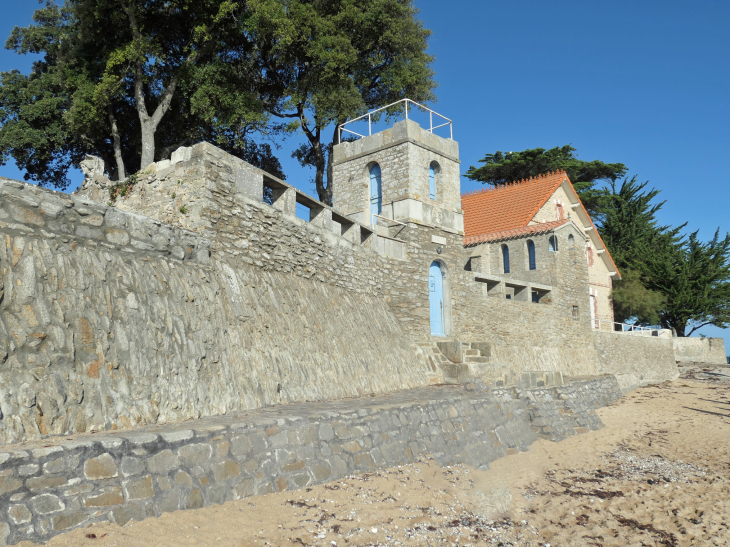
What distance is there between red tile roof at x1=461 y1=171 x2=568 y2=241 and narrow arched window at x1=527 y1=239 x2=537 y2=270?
133 centimetres

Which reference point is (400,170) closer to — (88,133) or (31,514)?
(31,514)

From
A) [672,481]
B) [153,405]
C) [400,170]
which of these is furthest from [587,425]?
[153,405]

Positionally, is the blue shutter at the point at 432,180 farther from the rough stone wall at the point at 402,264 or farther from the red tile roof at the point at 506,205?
the red tile roof at the point at 506,205

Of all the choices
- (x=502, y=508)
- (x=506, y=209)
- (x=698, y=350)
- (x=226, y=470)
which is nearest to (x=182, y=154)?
(x=226, y=470)

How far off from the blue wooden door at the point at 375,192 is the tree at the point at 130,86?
653 cm

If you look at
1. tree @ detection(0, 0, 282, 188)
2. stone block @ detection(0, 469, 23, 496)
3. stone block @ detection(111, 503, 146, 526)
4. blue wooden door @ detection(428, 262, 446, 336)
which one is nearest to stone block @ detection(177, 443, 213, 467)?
stone block @ detection(111, 503, 146, 526)

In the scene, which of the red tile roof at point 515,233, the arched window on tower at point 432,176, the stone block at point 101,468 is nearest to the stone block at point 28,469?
the stone block at point 101,468

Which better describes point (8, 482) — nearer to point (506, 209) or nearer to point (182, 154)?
point (182, 154)

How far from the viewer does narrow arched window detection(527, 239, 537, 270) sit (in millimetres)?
22078

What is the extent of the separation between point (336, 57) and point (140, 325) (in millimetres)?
15282

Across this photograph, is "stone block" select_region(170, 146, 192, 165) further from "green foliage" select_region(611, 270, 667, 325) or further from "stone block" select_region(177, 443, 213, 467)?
"green foliage" select_region(611, 270, 667, 325)

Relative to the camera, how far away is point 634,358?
1023 inches

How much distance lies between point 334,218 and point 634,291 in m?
24.5

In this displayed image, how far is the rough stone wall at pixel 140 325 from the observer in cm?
538
